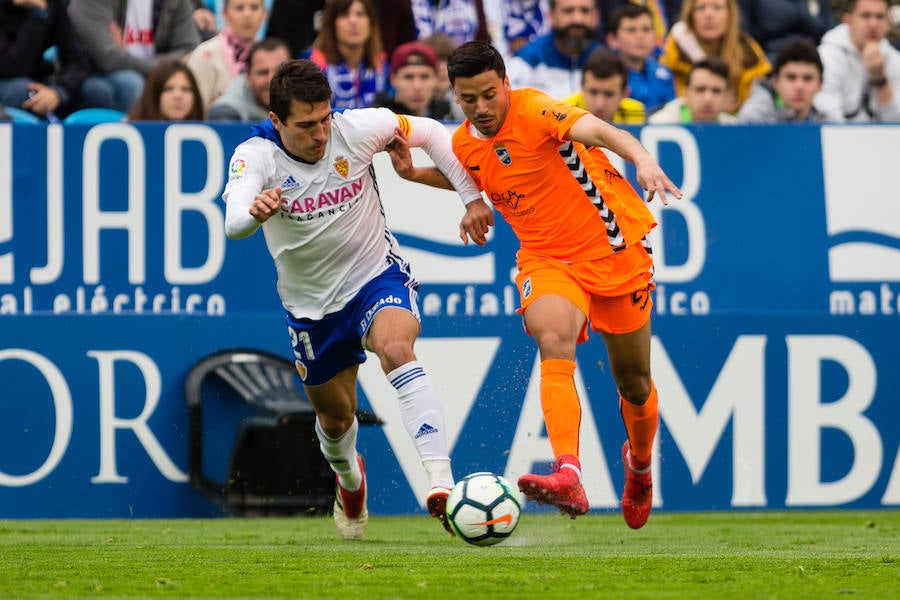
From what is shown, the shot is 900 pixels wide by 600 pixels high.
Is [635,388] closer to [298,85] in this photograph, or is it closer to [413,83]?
[298,85]

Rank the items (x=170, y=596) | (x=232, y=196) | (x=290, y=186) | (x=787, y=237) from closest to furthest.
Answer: (x=170, y=596), (x=232, y=196), (x=290, y=186), (x=787, y=237)

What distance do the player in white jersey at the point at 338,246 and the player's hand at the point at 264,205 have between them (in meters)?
0.37

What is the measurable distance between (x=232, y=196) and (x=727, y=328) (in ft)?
14.9

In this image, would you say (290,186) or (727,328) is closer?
(290,186)

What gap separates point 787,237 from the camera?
1077cm

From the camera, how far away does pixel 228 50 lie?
469 inches

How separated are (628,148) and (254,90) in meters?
5.14

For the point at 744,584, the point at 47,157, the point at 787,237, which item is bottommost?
the point at 744,584

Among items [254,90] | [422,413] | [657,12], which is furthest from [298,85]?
[657,12]

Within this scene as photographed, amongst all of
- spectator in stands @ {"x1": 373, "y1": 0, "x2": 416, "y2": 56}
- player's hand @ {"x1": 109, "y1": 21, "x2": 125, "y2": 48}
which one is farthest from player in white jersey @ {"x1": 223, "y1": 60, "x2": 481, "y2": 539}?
spectator in stands @ {"x1": 373, "y1": 0, "x2": 416, "y2": 56}

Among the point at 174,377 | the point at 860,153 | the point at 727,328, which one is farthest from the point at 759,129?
the point at 174,377

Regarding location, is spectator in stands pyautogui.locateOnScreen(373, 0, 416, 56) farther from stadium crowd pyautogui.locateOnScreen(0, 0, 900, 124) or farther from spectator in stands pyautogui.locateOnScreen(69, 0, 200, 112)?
spectator in stands pyautogui.locateOnScreen(69, 0, 200, 112)

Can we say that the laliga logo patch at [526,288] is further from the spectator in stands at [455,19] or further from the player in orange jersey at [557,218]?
the spectator in stands at [455,19]

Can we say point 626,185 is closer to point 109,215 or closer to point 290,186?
point 290,186
